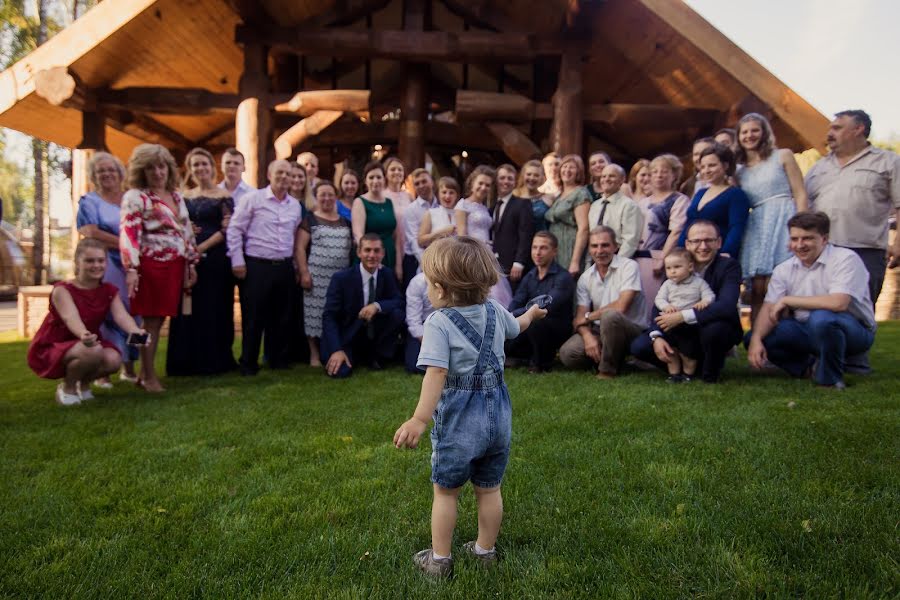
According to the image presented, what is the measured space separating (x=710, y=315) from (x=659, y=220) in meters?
1.15

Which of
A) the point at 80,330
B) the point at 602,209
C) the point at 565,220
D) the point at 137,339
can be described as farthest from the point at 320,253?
the point at 602,209

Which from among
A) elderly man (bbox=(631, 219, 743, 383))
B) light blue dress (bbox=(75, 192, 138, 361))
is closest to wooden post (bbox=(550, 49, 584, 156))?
elderly man (bbox=(631, 219, 743, 383))

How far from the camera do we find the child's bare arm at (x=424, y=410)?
63.4 inches

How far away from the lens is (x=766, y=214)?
14.5 feet

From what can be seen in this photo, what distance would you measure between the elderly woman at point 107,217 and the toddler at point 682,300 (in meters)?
3.97

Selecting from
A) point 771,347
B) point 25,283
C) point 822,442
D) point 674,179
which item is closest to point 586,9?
point 674,179

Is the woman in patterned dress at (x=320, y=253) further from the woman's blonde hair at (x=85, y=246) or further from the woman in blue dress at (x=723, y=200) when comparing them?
the woman in blue dress at (x=723, y=200)

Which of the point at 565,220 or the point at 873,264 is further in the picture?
the point at 565,220

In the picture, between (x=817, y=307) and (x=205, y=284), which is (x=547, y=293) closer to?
(x=817, y=307)

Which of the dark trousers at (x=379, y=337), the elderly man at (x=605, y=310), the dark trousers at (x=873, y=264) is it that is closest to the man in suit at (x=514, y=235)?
the elderly man at (x=605, y=310)

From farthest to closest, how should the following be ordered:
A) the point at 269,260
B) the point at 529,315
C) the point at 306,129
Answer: the point at 306,129
the point at 269,260
the point at 529,315

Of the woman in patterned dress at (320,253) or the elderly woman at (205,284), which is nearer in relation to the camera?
the elderly woman at (205,284)

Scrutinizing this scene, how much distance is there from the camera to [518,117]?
26.3 feet

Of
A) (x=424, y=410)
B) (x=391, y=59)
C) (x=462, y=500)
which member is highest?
(x=391, y=59)
